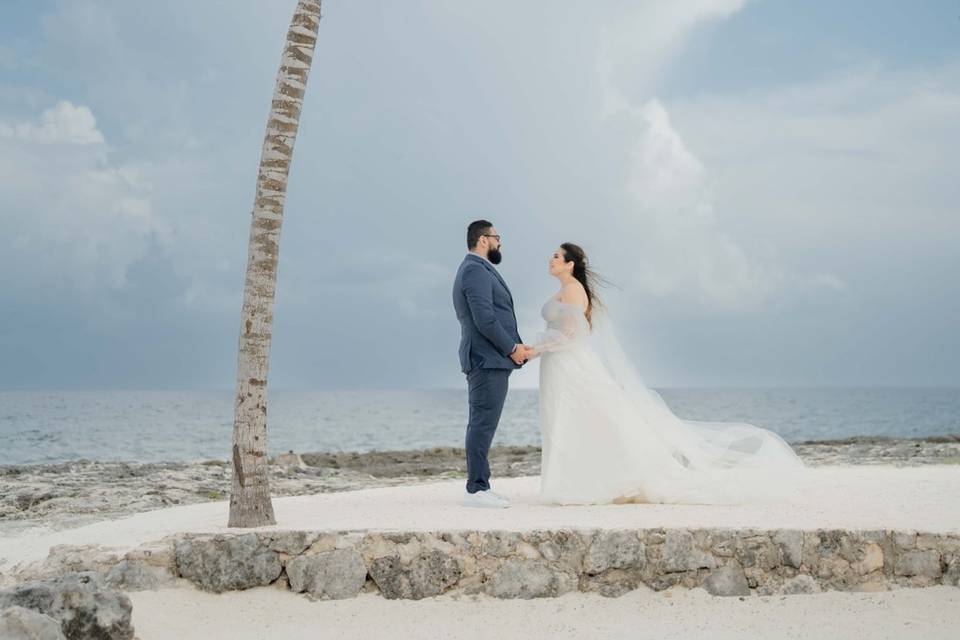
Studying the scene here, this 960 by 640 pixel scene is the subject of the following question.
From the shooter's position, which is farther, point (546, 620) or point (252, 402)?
point (252, 402)

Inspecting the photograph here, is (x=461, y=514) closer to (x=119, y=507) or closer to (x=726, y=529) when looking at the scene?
(x=726, y=529)

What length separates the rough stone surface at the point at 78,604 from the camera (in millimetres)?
6891

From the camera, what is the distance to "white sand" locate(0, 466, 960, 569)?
8.80m

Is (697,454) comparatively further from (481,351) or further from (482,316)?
(482,316)

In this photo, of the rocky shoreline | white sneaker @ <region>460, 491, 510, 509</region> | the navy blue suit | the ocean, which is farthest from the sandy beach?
the ocean

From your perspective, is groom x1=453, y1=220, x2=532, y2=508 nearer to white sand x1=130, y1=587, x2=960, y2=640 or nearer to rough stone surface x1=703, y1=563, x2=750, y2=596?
white sand x1=130, y1=587, x2=960, y2=640

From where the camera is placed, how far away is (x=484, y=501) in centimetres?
998

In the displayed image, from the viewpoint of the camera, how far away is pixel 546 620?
8102mm

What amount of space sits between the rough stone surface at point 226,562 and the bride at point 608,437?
3.04 m

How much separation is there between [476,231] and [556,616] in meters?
3.94

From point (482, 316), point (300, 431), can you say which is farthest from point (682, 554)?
point (300, 431)

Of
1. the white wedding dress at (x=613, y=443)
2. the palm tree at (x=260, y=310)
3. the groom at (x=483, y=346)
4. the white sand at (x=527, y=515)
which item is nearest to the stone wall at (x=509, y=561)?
the white sand at (x=527, y=515)

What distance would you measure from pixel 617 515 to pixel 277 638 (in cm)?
328

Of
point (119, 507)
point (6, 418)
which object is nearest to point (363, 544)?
point (119, 507)
